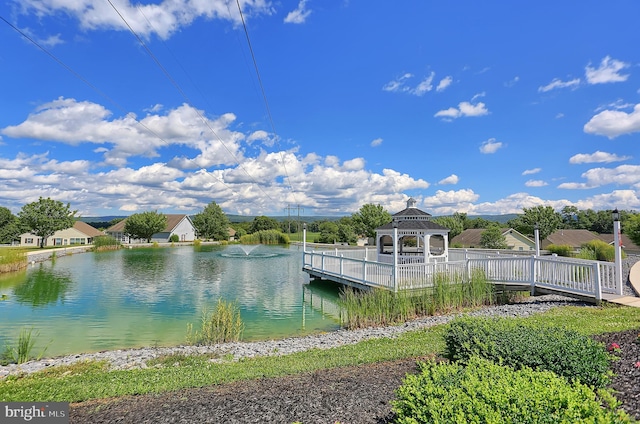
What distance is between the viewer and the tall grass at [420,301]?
8531mm

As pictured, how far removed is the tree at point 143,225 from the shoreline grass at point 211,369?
5007 centimetres

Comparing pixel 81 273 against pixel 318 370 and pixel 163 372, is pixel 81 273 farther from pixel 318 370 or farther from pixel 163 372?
pixel 318 370

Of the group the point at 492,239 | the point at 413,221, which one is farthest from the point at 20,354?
the point at 492,239

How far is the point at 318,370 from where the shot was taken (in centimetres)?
446

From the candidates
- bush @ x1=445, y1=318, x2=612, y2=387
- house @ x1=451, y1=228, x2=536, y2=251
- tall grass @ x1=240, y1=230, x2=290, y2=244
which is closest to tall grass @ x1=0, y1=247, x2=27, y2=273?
bush @ x1=445, y1=318, x2=612, y2=387

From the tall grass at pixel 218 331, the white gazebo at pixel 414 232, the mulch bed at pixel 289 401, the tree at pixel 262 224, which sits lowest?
the tall grass at pixel 218 331

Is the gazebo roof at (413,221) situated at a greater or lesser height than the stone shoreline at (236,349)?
greater

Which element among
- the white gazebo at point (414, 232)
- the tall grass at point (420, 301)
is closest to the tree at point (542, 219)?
the white gazebo at point (414, 232)

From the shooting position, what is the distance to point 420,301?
9.30m

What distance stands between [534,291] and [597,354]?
7694mm

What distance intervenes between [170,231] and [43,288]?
144ft

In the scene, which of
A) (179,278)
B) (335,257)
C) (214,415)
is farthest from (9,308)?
(214,415)

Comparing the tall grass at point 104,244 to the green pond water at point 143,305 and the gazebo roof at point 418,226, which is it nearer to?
the green pond water at point 143,305

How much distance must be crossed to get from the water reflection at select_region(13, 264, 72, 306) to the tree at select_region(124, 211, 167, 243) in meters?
32.2
